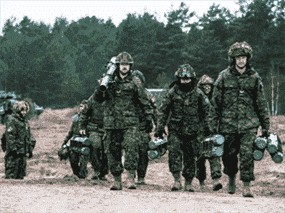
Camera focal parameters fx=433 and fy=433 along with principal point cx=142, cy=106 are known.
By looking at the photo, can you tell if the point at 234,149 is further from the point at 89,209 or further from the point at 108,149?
the point at 89,209

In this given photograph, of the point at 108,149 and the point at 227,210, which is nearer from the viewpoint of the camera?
the point at 227,210

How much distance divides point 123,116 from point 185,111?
1.06m

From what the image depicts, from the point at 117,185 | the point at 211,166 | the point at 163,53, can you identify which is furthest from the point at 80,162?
the point at 163,53

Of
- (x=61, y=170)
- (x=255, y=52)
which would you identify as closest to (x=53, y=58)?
(x=255, y=52)

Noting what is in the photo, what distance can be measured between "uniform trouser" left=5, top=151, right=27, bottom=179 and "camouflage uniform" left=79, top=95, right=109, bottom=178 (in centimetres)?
197

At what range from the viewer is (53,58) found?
56312 millimetres

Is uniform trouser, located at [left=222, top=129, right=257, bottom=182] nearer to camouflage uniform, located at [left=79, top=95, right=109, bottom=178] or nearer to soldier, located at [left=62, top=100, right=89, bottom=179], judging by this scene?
camouflage uniform, located at [left=79, top=95, right=109, bottom=178]

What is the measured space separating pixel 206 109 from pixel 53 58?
50909 mm

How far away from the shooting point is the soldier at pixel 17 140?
10.2m

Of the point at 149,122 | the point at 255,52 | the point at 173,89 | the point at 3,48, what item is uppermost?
the point at 3,48

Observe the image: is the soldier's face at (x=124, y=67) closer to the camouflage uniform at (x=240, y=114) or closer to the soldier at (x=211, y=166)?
the camouflage uniform at (x=240, y=114)

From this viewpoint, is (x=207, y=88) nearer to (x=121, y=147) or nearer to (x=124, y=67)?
(x=124, y=67)

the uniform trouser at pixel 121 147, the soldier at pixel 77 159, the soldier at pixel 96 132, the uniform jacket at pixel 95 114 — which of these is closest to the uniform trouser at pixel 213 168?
the uniform trouser at pixel 121 147

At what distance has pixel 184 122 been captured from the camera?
24.2 feet
